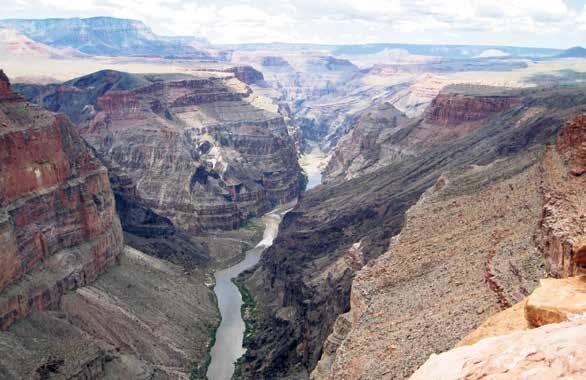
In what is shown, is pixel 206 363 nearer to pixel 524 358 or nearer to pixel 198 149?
pixel 524 358

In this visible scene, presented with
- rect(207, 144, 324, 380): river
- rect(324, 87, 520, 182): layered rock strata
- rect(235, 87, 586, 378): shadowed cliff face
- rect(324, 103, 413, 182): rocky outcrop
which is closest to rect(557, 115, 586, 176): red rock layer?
rect(235, 87, 586, 378): shadowed cliff face

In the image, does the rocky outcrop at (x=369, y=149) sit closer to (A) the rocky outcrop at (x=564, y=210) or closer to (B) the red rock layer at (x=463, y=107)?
(B) the red rock layer at (x=463, y=107)

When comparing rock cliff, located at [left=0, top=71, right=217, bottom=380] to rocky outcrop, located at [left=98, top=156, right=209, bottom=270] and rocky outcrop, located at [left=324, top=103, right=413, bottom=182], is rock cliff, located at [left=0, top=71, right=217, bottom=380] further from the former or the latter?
rocky outcrop, located at [left=324, top=103, right=413, bottom=182]

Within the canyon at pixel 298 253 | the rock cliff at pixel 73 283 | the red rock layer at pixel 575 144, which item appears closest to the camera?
the canyon at pixel 298 253

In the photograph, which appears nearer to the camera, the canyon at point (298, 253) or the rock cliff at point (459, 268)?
the rock cliff at point (459, 268)

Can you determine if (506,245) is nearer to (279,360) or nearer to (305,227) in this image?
(279,360)

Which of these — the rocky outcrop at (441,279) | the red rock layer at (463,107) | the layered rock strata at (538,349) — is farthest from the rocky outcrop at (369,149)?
the layered rock strata at (538,349)

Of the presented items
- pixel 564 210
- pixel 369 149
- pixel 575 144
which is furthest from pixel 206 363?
pixel 369 149
